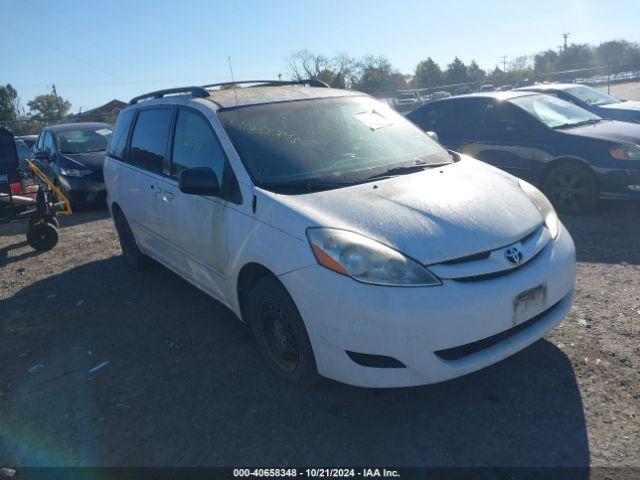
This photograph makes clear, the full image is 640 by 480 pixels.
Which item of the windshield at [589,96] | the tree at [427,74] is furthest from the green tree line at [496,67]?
the windshield at [589,96]

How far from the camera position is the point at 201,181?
11.2 feet

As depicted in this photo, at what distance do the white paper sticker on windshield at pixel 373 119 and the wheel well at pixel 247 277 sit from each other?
1.54m

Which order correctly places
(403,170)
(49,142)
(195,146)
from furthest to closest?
(49,142) < (195,146) < (403,170)

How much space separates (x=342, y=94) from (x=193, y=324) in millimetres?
2306

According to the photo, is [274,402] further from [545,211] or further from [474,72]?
[474,72]

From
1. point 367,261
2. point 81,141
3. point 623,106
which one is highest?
point 81,141

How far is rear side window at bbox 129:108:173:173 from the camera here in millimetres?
4512

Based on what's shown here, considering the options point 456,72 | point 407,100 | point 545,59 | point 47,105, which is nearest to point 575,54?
point 545,59

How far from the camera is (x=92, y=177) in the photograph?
980 centimetres

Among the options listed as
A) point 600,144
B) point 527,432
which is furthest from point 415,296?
point 600,144

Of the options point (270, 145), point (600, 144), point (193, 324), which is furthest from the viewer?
point (600, 144)

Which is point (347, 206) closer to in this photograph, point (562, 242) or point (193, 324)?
point (562, 242)

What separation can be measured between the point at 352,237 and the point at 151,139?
2.83m

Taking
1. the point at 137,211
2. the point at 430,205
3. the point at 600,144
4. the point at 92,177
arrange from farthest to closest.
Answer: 1. the point at 92,177
2. the point at 600,144
3. the point at 137,211
4. the point at 430,205
